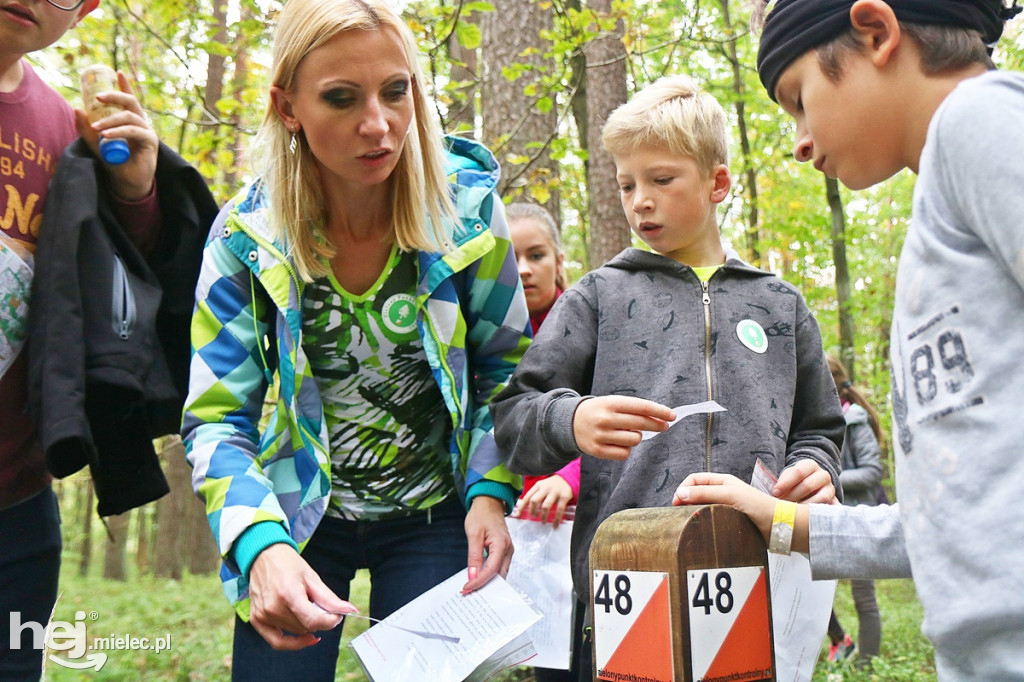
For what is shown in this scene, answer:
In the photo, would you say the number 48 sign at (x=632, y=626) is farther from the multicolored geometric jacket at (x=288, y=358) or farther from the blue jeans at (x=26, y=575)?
the blue jeans at (x=26, y=575)

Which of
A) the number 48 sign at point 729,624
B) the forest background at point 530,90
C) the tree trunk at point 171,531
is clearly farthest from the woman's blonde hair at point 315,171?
the tree trunk at point 171,531

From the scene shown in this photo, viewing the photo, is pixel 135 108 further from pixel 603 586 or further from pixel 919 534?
pixel 919 534

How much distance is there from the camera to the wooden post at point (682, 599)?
54.6 inches

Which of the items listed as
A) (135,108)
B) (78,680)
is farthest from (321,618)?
(78,680)

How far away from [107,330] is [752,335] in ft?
5.63

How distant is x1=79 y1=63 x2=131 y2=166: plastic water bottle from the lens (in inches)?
94.3

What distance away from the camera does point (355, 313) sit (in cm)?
237

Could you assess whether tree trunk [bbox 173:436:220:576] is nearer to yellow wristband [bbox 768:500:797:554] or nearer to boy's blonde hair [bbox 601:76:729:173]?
boy's blonde hair [bbox 601:76:729:173]

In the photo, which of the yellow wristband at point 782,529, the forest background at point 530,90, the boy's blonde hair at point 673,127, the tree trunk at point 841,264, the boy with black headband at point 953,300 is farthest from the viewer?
the tree trunk at point 841,264

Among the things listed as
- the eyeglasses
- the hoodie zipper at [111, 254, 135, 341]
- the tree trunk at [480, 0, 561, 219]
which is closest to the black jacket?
the hoodie zipper at [111, 254, 135, 341]

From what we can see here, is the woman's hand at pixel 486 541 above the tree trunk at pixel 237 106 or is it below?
below

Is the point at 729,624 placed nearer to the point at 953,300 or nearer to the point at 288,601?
the point at 953,300

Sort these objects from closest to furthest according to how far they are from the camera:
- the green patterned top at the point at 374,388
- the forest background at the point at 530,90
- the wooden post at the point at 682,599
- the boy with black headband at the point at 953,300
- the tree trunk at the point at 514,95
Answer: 1. the boy with black headband at the point at 953,300
2. the wooden post at the point at 682,599
3. the green patterned top at the point at 374,388
4. the forest background at the point at 530,90
5. the tree trunk at the point at 514,95

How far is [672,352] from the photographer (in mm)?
2322
